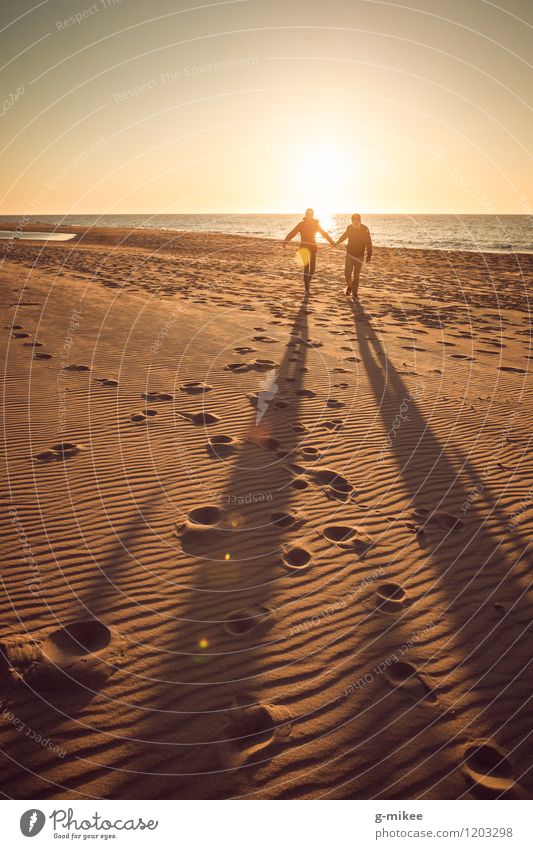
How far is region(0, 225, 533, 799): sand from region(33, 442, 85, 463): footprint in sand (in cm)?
3

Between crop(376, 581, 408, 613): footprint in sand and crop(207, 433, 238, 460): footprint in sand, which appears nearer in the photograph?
crop(376, 581, 408, 613): footprint in sand

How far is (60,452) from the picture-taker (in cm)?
670

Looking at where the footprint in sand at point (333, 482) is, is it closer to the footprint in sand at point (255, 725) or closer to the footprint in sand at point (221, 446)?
the footprint in sand at point (221, 446)

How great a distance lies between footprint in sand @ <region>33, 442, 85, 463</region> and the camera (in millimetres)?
6514

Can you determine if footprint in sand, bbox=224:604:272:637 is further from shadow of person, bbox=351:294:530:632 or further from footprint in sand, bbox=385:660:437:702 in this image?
shadow of person, bbox=351:294:530:632

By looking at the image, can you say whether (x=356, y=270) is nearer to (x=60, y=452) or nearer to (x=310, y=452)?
(x=310, y=452)

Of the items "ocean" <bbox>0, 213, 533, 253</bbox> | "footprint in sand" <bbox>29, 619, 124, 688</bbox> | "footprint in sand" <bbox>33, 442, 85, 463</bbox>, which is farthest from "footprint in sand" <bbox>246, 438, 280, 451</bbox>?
"ocean" <bbox>0, 213, 533, 253</bbox>

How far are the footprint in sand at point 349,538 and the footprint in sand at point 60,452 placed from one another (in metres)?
3.72

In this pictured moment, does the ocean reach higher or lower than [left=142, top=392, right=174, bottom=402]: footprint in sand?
higher

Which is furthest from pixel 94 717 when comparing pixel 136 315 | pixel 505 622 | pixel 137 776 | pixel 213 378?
pixel 136 315

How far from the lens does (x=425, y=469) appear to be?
6.84 metres

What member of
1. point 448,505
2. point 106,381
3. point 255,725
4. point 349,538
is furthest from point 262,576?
point 106,381

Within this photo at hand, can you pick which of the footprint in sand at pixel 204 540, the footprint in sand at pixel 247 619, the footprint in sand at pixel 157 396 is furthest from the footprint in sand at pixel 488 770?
the footprint in sand at pixel 157 396

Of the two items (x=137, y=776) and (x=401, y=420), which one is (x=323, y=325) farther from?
(x=137, y=776)
